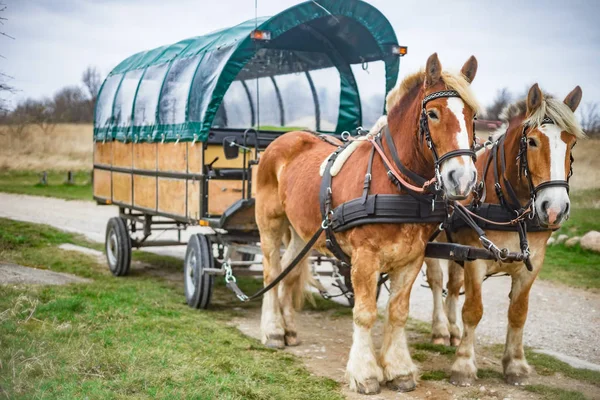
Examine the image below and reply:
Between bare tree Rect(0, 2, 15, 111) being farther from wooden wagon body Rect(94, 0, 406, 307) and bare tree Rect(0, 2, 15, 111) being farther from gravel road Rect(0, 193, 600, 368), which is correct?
gravel road Rect(0, 193, 600, 368)

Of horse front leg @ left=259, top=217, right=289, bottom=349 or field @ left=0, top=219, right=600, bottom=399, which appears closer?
field @ left=0, top=219, right=600, bottom=399

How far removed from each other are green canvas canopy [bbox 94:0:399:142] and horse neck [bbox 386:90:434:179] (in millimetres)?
2679

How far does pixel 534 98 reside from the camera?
4.50 metres

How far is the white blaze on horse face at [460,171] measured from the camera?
394 cm

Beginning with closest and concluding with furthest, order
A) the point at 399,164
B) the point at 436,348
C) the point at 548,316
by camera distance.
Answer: the point at 399,164 < the point at 436,348 < the point at 548,316

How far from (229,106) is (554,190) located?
15.8 ft

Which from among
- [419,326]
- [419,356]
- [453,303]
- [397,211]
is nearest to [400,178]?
[397,211]

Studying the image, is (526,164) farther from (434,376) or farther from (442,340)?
(442,340)

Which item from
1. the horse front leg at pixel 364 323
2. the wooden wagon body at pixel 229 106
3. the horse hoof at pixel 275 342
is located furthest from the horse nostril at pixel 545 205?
the wooden wagon body at pixel 229 106

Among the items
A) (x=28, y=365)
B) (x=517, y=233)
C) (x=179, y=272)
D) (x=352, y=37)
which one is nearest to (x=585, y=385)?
(x=517, y=233)

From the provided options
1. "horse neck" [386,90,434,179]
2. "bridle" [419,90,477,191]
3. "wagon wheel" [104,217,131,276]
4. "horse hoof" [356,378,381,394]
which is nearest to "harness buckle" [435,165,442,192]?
"bridle" [419,90,477,191]

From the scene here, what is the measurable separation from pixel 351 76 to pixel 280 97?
96cm

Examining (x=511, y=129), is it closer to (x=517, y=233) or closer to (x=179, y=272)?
(x=517, y=233)

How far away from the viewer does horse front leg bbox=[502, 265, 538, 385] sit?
16.3ft
